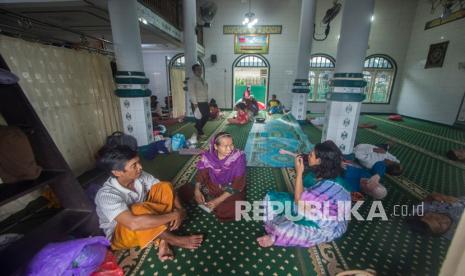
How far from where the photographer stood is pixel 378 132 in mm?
5188

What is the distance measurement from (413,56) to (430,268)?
9.16 metres

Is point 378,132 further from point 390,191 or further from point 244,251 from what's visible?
point 244,251

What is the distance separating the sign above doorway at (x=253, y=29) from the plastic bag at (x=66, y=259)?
888 centimetres

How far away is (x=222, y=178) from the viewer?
6.42ft

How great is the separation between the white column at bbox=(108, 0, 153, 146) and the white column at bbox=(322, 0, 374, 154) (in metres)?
2.83

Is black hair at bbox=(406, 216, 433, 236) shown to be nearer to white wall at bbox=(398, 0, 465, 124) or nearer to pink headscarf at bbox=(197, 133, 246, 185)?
pink headscarf at bbox=(197, 133, 246, 185)

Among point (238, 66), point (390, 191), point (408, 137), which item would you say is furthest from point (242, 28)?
point (390, 191)

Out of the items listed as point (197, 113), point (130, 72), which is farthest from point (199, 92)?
point (130, 72)

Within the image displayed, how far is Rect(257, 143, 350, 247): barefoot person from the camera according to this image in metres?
1.43

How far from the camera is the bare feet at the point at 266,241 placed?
4.97 feet

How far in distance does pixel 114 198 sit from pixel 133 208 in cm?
13

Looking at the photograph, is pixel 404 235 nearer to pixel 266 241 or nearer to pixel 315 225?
pixel 315 225

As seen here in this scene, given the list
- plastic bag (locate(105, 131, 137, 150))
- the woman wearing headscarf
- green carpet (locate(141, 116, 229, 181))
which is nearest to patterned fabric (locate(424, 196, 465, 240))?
the woman wearing headscarf
